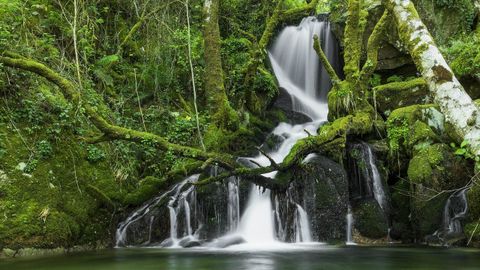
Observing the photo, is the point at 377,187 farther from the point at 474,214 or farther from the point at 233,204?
the point at 233,204

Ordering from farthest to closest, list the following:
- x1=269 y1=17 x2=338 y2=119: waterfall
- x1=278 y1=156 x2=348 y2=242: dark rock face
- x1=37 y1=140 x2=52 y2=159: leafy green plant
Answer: x1=269 y1=17 x2=338 y2=119: waterfall → x1=278 y1=156 x2=348 y2=242: dark rock face → x1=37 y1=140 x2=52 y2=159: leafy green plant

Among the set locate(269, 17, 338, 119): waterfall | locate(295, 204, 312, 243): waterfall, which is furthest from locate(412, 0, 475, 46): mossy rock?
locate(295, 204, 312, 243): waterfall

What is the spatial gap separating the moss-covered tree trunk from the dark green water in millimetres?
4043

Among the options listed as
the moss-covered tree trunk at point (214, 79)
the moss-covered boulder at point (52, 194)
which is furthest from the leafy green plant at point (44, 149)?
the moss-covered tree trunk at point (214, 79)

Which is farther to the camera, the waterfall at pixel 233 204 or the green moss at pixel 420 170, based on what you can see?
the waterfall at pixel 233 204

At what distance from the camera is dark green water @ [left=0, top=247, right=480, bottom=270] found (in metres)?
5.25

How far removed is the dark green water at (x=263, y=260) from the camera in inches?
207

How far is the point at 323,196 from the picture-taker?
8.02m

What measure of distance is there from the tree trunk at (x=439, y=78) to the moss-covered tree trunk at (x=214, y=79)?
5657 millimetres

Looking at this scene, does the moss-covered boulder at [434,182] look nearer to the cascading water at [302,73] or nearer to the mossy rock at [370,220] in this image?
the mossy rock at [370,220]

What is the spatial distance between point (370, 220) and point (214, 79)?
4.83 meters

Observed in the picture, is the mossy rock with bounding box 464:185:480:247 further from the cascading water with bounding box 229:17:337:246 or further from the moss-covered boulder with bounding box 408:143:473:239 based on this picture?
the cascading water with bounding box 229:17:337:246

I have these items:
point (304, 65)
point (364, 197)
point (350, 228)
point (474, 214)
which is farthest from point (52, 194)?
point (304, 65)

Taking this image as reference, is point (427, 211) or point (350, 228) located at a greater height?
point (427, 211)
